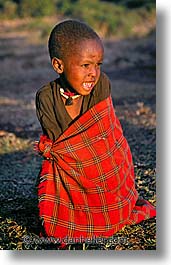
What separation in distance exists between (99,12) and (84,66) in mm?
4915

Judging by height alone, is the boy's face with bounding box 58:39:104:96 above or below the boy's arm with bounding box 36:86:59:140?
above

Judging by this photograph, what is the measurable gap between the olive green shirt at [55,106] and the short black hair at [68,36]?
16cm

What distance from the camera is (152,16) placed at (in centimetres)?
654

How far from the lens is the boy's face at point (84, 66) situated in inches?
80.0

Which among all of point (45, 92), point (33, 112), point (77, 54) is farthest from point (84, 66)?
point (33, 112)

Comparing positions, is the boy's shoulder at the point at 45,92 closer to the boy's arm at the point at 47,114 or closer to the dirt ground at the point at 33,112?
the boy's arm at the point at 47,114

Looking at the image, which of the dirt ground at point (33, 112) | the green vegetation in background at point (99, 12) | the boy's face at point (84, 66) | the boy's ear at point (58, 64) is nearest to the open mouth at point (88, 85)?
the boy's face at point (84, 66)

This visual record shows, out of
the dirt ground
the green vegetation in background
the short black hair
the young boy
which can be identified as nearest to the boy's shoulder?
the young boy

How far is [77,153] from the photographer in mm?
2133

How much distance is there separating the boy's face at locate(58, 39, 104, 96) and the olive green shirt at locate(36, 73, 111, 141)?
0.27 feet

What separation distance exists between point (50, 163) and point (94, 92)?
0.33m

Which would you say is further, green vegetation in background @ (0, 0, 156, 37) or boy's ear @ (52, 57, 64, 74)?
green vegetation in background @ (0, 0, 156, 37)

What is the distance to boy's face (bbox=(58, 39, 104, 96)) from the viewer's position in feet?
6.66

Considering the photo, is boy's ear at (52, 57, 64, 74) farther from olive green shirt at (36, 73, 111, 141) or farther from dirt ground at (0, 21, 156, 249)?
dirt ground at (0, 21, 156, 249)
